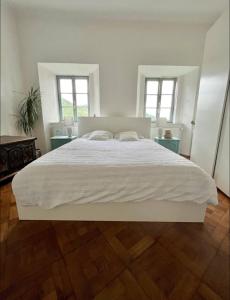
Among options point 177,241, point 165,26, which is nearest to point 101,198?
point 177,241

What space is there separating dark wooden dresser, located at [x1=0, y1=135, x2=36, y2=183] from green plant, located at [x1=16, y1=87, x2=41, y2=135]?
77 centimetres

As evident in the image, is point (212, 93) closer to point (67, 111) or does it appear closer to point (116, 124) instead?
point (116, 124)

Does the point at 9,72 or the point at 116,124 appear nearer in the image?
the point at 9,72

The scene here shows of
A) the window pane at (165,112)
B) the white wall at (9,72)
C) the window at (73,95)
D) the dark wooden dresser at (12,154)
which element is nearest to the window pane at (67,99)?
the window at (73,95)

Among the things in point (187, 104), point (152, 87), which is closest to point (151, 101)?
point (152, 87)

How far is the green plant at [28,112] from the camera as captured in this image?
303cm

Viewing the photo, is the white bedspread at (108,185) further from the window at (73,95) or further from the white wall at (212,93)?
the window at (73,95)

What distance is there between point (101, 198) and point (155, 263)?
2.13 ft

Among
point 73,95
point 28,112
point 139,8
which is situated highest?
point 139,8

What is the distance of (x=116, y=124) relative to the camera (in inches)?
133

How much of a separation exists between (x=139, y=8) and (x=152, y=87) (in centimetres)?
169

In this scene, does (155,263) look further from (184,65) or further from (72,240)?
(184,65)

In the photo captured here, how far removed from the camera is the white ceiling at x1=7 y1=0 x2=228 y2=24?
2.49 m

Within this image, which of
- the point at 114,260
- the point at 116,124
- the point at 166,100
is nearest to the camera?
the point at 114,260
